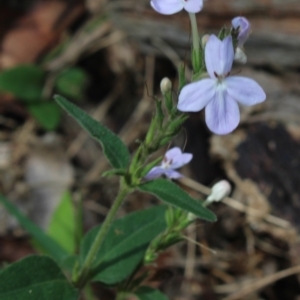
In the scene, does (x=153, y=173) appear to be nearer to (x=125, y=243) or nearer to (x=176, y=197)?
(x=176, y=197)

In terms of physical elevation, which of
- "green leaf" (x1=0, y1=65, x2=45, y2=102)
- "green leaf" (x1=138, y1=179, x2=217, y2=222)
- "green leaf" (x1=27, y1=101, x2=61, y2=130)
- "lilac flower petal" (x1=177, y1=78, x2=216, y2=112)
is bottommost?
"green leaf" (x1=27, y1=101, x2=61, y2=130)

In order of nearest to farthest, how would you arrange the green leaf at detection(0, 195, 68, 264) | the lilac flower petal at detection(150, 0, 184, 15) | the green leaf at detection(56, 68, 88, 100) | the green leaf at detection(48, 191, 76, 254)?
the lilac flower petal at detection(150, 0, 184, 15)
the green leaf at detection(0, 195, 68, 264)
the green leaf at detection(48, 191, 76, 254)
the green leaf at detection(56, 68, 88, 100)

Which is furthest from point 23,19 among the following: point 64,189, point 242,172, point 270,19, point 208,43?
point 208,43

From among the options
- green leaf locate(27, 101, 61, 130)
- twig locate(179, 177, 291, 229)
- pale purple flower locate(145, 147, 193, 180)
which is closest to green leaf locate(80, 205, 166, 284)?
pale purple flower locate(145, 147, 193, 180)

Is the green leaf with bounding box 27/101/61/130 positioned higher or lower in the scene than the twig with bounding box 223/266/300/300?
higher

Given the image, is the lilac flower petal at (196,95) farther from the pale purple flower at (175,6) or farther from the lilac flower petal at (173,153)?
the lilac flower petal at (173,153)

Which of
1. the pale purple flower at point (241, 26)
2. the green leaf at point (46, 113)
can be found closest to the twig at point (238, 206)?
the green leaf at point (46, 113)

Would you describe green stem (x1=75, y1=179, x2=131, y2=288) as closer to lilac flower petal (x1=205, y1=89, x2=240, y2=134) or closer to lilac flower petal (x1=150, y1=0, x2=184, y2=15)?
lilac flower petal (x1=205, y1=89, x2=240, y2=134)
